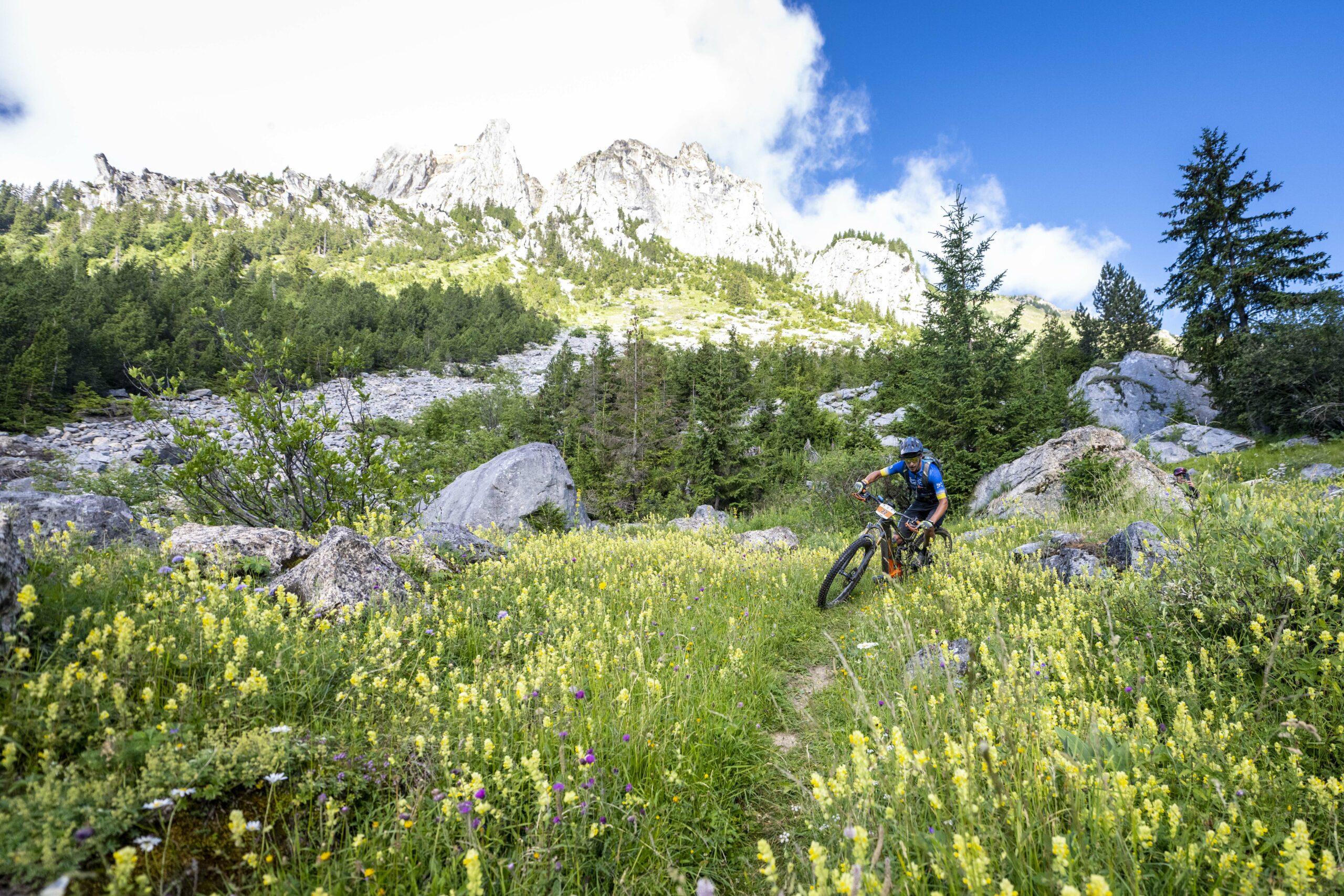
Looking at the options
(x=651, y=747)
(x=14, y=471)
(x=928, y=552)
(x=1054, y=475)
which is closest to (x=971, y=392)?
(x=1054, y=475)

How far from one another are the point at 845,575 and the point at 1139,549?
11.0 feet

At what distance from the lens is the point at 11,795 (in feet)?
5.74

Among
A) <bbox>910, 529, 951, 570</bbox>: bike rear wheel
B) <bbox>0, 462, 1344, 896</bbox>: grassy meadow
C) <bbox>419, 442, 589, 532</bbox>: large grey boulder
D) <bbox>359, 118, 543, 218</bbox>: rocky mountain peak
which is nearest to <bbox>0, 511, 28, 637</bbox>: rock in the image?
<bbox>0, 462, 1344, 896</bbox>: grassy meadow

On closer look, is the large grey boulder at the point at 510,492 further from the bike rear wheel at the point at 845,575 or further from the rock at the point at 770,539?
the bike rear wheel at the point at 845,575

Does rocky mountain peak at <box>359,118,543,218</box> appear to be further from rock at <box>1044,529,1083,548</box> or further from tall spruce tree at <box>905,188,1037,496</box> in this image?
rock at <box>1044,529,1083,548</box>

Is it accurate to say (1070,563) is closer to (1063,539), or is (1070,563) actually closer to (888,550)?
(1063,539)

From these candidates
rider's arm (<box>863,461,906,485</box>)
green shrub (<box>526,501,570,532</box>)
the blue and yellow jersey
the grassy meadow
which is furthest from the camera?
green shrub (<box>526,501,570,532</box>)

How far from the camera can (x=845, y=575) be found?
304 inches

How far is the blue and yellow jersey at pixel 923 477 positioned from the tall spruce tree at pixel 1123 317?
4561 cm

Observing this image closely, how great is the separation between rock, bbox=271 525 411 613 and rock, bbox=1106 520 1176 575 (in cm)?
702

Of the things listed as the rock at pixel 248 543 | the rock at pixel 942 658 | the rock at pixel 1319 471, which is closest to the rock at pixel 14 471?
the rock at pixel 248 543

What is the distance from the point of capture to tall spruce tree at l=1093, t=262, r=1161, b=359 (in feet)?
146

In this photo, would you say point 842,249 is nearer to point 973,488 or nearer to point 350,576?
point 973,488

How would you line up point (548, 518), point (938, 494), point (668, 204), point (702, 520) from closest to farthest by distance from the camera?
point (938, 494)
point (548, 518)
point (702, 520)
point (668, 204)
